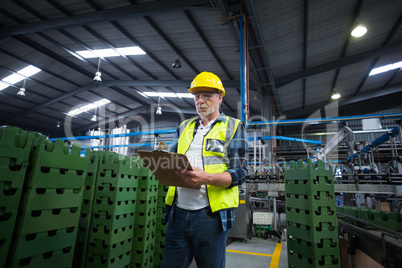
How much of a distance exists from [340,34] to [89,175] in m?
10.4

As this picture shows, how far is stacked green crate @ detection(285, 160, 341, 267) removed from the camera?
9.97ft

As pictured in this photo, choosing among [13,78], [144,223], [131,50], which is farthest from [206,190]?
[13,78]

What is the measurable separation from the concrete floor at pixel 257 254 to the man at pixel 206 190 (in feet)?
10.2

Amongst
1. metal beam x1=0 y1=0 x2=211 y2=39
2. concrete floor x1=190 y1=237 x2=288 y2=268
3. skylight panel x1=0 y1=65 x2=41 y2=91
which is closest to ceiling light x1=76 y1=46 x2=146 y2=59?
metal beam x1=0 y1=0 x2=211 y2=39

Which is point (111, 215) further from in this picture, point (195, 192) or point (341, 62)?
point (341, 62)

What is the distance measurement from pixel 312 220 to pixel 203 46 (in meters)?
8.19

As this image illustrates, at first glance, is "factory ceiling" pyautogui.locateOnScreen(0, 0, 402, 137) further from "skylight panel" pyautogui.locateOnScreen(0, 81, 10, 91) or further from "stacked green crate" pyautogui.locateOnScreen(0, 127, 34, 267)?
"stacked green crate" pyautogui.locateOnScreen(0, 127, 34, 267)

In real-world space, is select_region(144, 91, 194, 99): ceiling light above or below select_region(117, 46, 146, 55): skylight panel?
below

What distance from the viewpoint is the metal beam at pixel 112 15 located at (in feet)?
23.5

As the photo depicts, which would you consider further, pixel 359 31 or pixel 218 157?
pixel 359 31

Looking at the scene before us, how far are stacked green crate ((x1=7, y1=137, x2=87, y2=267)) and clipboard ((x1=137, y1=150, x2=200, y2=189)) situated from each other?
3.32ft

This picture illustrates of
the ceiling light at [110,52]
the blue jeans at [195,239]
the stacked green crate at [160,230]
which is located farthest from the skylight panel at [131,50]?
the blue jeans at [195,239]

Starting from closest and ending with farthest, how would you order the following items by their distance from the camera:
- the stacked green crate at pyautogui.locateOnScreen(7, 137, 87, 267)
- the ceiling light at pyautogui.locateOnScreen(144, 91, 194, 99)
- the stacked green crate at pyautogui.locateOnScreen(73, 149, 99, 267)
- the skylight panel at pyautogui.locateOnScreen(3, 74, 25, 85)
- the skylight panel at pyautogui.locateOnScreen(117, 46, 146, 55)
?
the stacked green crate at pyautogui.locateOnScreen(7, 137, 87, 267) → the stacked green crate at pyautogui.locateOnScreen(73, 149, 99, 267) → the skylight panel at pyautogui.locateOnScreen(117, 46, 146, 55) → the skylight panel at pyautogui.locateOnScreen(3, 74, 25, 85) → the ceiling light at pyautogui.locateOnScreen(144, 91, 194, 99)

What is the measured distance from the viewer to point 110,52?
430 inches
